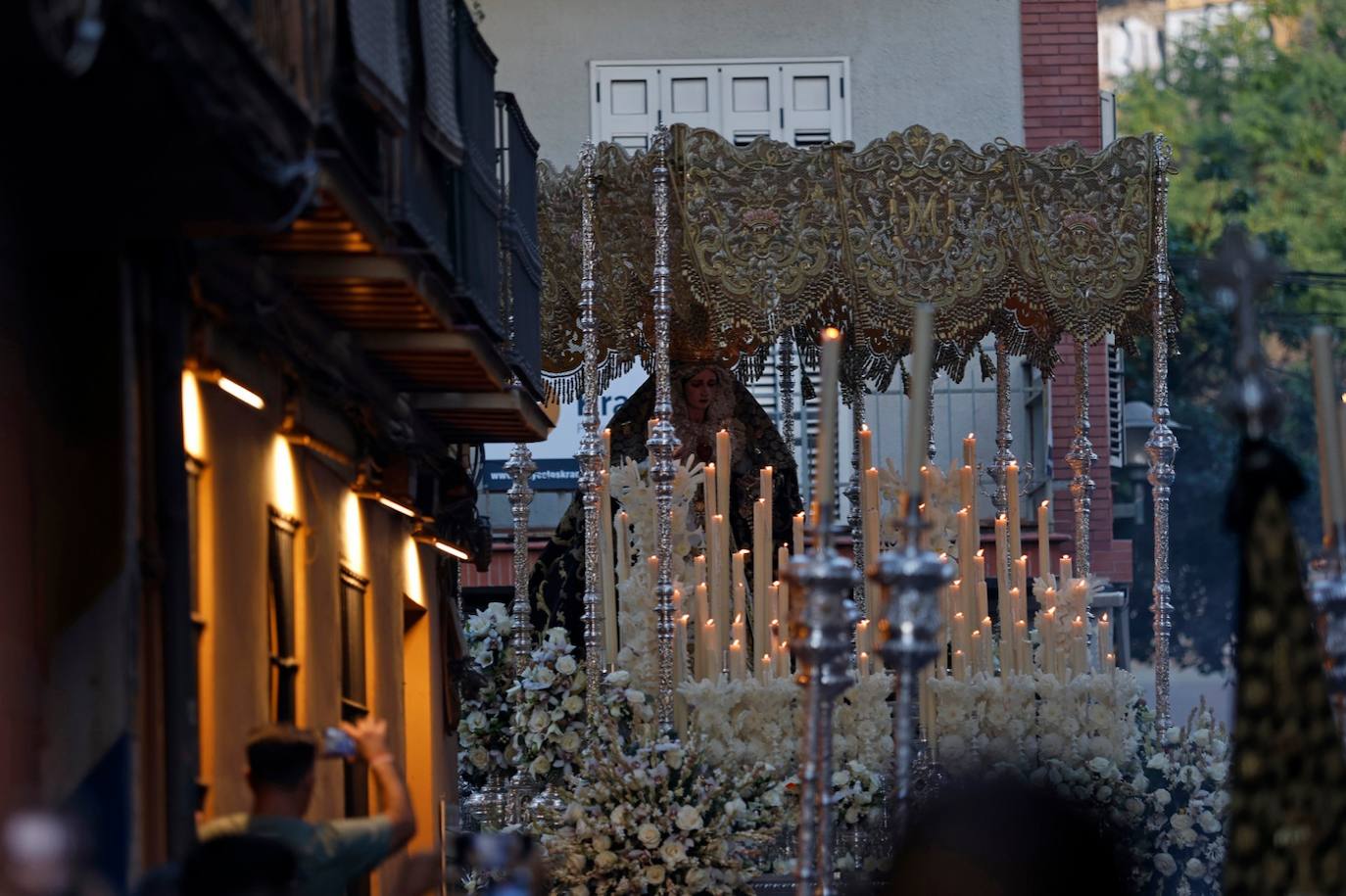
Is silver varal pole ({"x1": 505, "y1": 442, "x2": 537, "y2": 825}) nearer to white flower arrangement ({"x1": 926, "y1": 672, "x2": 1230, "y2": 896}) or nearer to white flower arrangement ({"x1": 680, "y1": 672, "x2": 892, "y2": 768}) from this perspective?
white flower arrangement ({"x1": 680, "y1": 672, "x2": 892, "y2": 768})

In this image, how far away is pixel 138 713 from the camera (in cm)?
564

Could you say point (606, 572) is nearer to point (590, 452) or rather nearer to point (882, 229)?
point (590, 452)

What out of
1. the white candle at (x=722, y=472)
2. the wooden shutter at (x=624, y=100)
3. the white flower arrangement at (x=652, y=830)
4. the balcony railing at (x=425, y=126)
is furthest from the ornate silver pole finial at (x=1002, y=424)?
the wooden shutter at (x=624, y=100)

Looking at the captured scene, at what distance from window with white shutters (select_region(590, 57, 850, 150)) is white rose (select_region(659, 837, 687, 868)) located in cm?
1071

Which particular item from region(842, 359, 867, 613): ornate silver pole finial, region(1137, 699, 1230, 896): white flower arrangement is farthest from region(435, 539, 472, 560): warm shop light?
region(1137, 699, 1230, 896): white flower arrangement

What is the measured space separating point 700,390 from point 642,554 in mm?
2114

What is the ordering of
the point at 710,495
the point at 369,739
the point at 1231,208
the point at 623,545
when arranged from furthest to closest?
the point at 1231,208 < the point at 623,545 < the point at 710,495 < the point at 369,739

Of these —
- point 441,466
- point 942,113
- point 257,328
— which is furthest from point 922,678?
point 942,113

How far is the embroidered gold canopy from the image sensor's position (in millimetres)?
12094

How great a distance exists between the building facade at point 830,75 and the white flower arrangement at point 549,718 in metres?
8.42

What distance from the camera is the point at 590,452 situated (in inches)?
455

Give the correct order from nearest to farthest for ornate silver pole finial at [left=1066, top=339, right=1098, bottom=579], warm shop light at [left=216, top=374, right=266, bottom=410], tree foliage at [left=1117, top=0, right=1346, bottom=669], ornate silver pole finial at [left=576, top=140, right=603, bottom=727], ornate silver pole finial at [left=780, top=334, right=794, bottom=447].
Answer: warm shop light at [left=216, top=374, right=266, bottom=410] < ornate silver pole finial at [left=576, top=140, right=603, bottom=727] < ornate silver pole finial at [left=1066, top=339, right=1098, bottom=579] < ornate silver pole finial at [left=780, top=334, right=794, bottom=447] < tree foliage at [left=1117, top=0, right=1346, bottom=669]

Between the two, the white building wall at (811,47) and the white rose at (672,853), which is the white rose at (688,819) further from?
the white building wall at (811,47)

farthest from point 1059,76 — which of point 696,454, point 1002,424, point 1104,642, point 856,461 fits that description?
point 1104,642
